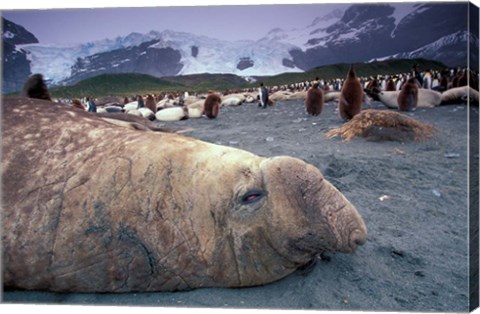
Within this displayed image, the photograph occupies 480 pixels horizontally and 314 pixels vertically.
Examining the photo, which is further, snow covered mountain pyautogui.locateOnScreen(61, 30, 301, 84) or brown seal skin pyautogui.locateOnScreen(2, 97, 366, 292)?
snow covered mountain pyautogui.locateOnScreen(61, 30, 301, 84)

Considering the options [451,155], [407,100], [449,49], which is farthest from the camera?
[407,100]

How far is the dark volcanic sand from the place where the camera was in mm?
1971

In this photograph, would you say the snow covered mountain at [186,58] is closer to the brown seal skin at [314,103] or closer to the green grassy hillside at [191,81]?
the green grassy hillside at [191,81]

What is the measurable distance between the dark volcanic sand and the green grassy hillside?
813mm

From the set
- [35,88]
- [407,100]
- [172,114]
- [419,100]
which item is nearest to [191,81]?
[35,88]

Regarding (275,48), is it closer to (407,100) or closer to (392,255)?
(392,255)

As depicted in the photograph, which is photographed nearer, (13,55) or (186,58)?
(13,55)

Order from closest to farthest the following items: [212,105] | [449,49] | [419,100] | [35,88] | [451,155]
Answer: [449,49]
[35,88]
[451,155]
[419,100]
[212,105]

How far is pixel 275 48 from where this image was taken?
10.5 ft

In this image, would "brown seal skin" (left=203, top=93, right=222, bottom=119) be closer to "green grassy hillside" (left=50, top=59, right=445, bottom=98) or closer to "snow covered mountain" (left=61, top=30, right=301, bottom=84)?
"green grassy hillside" (left=50, top=59, right=445, bottom=98)

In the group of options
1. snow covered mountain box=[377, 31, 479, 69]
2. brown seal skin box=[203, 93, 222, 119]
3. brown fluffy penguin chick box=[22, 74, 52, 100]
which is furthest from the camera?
brown seal skin box=[203, 93, 222, 119]

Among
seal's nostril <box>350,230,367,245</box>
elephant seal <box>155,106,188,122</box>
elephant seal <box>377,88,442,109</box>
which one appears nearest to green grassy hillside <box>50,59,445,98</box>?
elephant seal <box>377,88,442,109</box>

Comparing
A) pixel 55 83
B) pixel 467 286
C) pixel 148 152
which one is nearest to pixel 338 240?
pixel 467 286

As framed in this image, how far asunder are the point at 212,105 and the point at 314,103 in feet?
9.80
